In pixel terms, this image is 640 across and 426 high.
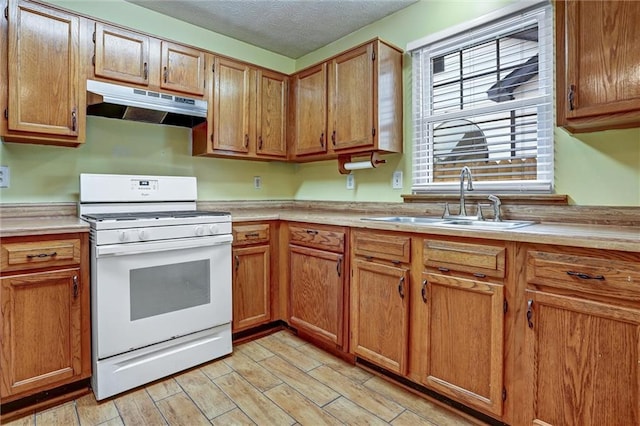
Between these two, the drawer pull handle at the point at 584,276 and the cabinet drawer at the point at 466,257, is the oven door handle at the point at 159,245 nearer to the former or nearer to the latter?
the cabinet drawer at the point at 466,257

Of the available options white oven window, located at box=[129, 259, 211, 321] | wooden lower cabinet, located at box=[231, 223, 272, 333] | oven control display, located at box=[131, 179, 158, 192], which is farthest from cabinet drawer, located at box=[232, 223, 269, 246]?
oven control display, located at box=[131, 179, 158, 192]

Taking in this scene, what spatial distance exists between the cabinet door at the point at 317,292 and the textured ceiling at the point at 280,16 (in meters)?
1.71

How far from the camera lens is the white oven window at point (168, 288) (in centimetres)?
193

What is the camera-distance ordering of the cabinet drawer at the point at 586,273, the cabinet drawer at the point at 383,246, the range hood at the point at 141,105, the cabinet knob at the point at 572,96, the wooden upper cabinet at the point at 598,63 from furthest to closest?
the range hood at the point at 141,105
the cabinet drawer at the point at 383,246
the cabinet knob at the point at 572,96
the wooden upper cabinet at the point at 598,63
the cabinet drawer at the point at 586,273

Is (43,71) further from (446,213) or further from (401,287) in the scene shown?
(446,213)

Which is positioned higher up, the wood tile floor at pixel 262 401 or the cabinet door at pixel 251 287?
the cabinet door at pixel 251 287

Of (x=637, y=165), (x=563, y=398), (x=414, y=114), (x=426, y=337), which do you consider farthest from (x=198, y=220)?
(x=637, y=165)

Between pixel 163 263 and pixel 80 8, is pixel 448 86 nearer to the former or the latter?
pixel 163 263

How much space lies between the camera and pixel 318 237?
92.5 inches

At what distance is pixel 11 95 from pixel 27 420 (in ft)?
5.34

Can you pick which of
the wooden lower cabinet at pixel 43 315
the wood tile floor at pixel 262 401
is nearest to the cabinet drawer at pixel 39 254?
the wooden lower cabinet at pixel 43 315

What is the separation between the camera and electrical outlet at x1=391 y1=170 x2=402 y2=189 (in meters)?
2.54

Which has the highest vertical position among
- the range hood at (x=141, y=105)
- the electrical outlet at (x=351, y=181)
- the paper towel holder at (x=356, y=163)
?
the range hood at (x=141, y=105)

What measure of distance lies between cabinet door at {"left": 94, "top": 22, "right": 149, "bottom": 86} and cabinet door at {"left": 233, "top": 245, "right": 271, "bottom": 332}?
1.30 m
